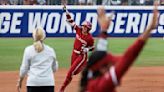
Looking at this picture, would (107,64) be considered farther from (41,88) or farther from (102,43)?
(41,88)

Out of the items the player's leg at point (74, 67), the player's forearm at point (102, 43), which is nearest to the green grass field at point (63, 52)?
the player's leg at point (74, 67)

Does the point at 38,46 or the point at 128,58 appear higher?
the point at 128,58

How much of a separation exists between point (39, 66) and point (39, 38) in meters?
0.48

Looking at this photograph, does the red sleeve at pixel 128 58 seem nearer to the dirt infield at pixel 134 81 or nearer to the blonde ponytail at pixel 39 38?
the blonde ponytail at pixel 39 38

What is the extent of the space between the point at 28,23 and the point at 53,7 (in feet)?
4.27

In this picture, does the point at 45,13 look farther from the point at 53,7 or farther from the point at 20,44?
the point at 20,44

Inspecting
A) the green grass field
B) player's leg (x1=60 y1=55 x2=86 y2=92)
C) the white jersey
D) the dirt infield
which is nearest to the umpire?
the white jersey

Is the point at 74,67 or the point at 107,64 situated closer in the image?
the point at 107,64

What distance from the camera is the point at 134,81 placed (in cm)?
1495

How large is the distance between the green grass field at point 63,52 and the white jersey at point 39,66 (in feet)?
32.3

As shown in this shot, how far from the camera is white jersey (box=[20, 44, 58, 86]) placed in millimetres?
7668

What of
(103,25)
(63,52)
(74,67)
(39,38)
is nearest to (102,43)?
(103,25)

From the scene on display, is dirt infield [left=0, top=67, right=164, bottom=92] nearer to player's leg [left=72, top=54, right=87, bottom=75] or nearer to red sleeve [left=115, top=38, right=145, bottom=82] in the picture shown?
player's leg [left=72, top=54, right=87, bottom=75]

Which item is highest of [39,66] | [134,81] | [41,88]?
[39,66]
